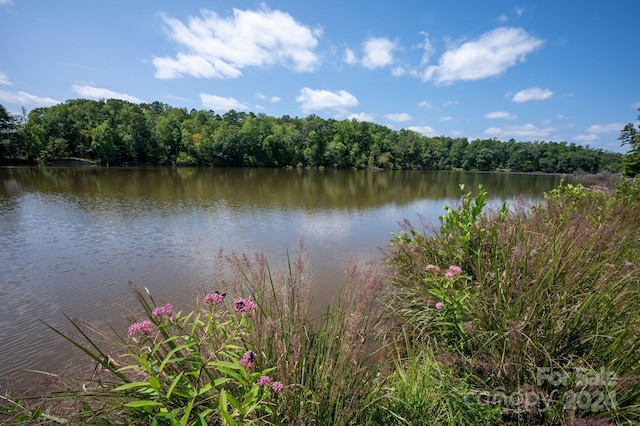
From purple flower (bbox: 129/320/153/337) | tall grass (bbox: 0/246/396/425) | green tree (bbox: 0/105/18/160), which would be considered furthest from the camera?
green tree (bbox: 0/105/18/160)

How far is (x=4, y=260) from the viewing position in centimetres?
787

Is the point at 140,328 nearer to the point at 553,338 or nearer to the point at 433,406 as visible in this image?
the point at 433,406

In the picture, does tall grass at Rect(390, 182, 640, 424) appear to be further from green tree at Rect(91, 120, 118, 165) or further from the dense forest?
green tree at Rect(91, 120, 118, 165)

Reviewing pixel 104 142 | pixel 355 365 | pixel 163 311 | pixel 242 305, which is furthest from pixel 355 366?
pixel 104 142

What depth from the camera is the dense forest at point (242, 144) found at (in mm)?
50656

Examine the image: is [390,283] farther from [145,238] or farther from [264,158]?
[264,158]

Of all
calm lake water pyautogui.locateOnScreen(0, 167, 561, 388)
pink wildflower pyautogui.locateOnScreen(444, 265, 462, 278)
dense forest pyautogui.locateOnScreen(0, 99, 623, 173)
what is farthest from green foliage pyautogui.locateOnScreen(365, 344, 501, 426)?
dense forest pyautogui.locateOnScreen(0, 99, 623, 173)

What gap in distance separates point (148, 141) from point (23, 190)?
42320mm

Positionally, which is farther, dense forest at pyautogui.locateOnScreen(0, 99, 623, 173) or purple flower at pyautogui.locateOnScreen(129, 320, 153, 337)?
dense forest at pyautogui.locateOnScreen(0, 99, 623, 173)

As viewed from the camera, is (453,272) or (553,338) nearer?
(553,338)

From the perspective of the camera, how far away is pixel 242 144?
62906mm

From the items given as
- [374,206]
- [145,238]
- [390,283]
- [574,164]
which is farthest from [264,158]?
[574,164]

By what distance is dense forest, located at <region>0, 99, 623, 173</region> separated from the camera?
50.7m

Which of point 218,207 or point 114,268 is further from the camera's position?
point 218,207
